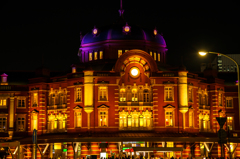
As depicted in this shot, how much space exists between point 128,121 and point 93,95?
585 cm

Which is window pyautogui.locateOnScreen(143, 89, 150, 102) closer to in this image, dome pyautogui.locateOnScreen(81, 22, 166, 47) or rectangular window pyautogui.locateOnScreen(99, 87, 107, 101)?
rectangular window pyautogui.locateOnScreen(99, 87, 107, 101)

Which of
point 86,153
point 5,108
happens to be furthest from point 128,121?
point 5,108

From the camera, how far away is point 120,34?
256 feet

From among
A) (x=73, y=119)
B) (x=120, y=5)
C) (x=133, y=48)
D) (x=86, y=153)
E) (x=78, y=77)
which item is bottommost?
(x=86, y=153)

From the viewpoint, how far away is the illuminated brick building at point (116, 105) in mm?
69312

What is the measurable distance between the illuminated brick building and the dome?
14 centimetres

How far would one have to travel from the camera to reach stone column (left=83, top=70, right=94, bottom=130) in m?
70.6

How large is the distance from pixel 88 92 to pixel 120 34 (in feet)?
37.9

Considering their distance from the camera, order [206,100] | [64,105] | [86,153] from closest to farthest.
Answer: [86,153]
[64,105]
[206,100]

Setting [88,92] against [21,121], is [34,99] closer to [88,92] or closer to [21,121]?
[21,121]

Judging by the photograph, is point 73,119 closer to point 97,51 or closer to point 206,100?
point 97,51

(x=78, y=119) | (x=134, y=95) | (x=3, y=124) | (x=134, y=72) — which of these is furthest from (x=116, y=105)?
(x=3, y=124)

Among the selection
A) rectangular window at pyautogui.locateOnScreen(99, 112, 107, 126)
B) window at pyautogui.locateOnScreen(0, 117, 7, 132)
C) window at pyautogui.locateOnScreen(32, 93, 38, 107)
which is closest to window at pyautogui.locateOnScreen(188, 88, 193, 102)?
rectangular window at pyautogui.locateOnScreen(99, 112, 107, 126)

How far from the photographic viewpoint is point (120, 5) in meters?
83.9
